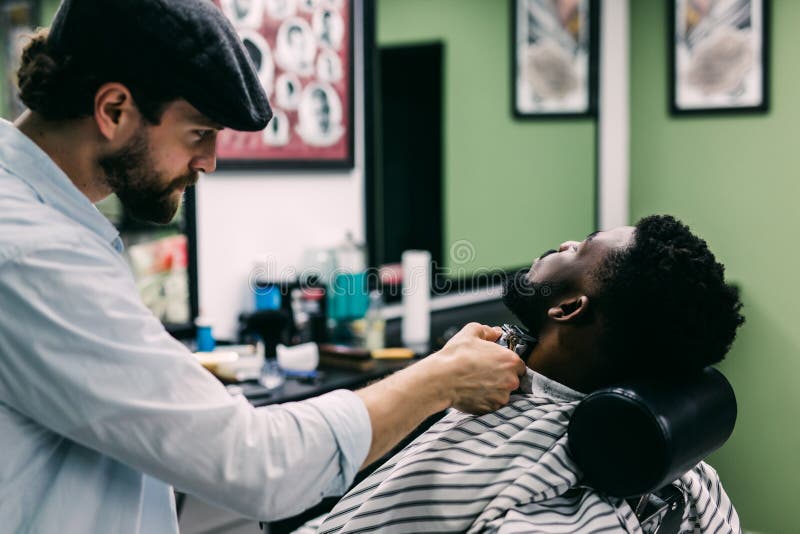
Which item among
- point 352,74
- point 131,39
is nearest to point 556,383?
point 131,39

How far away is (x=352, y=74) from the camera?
301cm

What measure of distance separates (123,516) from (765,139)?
3112 millimetres

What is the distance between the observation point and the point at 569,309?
53.4 inches

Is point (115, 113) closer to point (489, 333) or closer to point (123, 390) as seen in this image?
point (123, 390)

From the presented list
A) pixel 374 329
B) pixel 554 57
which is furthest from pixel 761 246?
pixel 374 329

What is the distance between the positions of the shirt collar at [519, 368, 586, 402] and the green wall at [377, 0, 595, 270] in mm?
2547

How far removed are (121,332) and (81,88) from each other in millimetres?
317

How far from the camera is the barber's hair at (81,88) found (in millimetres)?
1029

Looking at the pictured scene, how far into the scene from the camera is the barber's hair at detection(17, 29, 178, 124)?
3.38 feet

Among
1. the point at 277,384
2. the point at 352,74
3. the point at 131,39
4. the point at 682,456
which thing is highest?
the point at 352,74

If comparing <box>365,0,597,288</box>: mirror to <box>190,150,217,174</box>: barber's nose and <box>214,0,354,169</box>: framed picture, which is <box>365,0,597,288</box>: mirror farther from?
<box>190,150,217,174</box>: barber's nose

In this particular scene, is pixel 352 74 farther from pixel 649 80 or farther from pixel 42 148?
pixel 42 148

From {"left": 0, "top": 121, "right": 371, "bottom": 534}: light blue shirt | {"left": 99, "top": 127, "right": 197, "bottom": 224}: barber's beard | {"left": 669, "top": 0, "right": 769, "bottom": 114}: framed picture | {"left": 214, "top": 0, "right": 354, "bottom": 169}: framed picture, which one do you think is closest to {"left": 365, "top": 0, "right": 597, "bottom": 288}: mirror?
{"left": 669, "top": 0, "right": 769, "bottom": 114}: framed picture

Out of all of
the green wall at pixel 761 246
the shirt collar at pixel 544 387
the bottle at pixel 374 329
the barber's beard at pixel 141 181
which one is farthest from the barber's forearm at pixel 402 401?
the green wall at pixel 761 246
